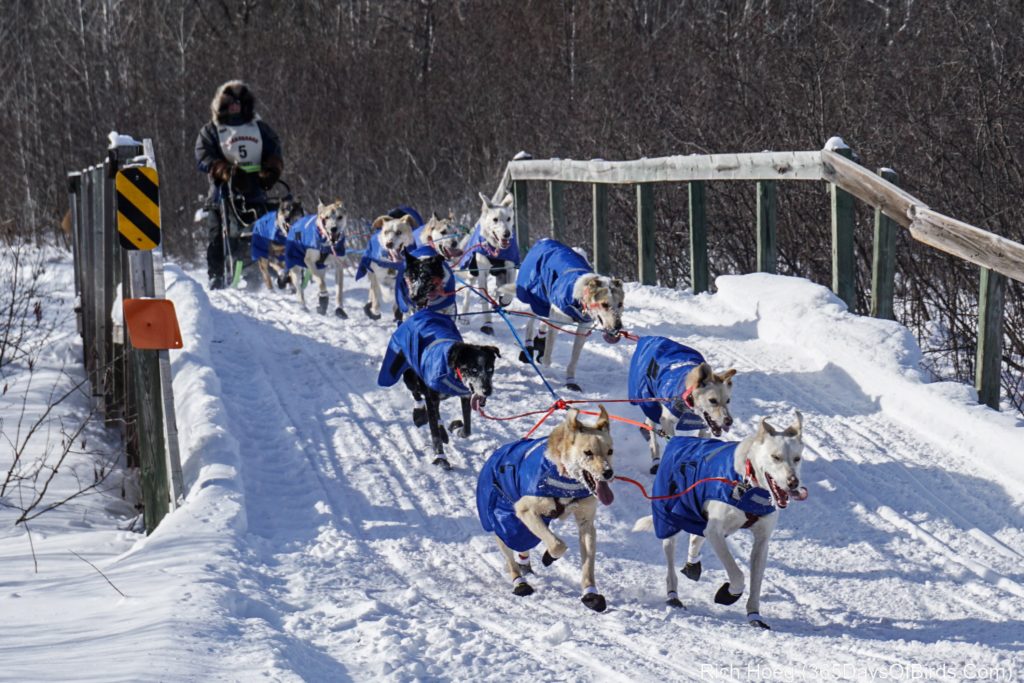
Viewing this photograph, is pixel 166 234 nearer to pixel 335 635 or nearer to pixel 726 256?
pixel 726 256

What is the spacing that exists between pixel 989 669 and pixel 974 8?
9808 mm

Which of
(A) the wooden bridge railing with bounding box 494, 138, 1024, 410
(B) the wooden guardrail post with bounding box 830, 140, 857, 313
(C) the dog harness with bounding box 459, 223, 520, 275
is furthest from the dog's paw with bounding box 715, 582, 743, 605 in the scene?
(C) the dog harness with bounding box 459, 223, 520, 275

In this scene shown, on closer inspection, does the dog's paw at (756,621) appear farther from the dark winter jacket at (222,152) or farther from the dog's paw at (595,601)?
the dark winter jacket at (222,152)

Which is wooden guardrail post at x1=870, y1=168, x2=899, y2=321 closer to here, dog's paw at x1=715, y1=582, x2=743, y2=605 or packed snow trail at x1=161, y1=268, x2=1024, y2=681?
packed snow trail at x1=161, y1=268, x2=1024, y2=681

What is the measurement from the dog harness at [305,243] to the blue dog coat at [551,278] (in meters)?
3.11

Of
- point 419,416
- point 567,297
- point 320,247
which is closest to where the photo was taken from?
point 419,416

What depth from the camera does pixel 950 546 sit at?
20.1 ft

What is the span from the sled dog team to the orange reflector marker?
63.9 inches

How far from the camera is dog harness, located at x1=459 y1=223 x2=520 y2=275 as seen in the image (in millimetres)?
10695

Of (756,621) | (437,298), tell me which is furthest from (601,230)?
(756,621)

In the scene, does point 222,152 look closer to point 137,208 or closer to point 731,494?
point 137,208

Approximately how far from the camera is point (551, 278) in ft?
30.4

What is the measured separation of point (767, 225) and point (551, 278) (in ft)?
7.70

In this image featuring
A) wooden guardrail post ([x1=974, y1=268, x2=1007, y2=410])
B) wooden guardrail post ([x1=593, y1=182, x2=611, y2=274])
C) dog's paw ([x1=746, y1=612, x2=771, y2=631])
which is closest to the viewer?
dog's paw ([x1=746, y1=612, x2=771, y2=631])
